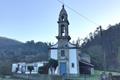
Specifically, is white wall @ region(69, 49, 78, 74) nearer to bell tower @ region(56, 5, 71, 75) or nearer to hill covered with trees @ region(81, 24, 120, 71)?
bell tower @ region(56, 5, 71, 75)

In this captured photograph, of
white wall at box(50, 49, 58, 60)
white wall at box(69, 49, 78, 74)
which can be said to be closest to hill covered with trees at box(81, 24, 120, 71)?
white wall at box(69, 49, 78, 74)

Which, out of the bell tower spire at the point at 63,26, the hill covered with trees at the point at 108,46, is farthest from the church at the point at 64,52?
the hill covered with trees at the point at 108,46

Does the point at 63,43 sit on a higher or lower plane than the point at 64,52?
higher

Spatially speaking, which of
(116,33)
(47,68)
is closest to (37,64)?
(47,68)

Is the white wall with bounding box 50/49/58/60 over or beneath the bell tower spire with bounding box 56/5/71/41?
beneath

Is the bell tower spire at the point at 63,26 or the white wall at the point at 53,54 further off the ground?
the bell tower spire at the point at 63,26

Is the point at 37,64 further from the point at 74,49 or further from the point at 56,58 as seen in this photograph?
the point at 74,49

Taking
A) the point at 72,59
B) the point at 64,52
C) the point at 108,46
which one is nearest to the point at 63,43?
the point at 64,52

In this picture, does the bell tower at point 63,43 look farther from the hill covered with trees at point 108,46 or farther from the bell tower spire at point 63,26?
the hill covered with trees at point 108,46

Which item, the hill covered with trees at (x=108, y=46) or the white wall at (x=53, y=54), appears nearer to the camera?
the white wall at (x=53, y=54)

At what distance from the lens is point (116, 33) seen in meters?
104

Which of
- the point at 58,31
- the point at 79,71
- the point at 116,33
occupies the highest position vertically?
the point at 116,33

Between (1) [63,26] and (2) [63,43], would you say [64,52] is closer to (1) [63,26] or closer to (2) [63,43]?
(2) [63,43]

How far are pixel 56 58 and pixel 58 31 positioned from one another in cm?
498
